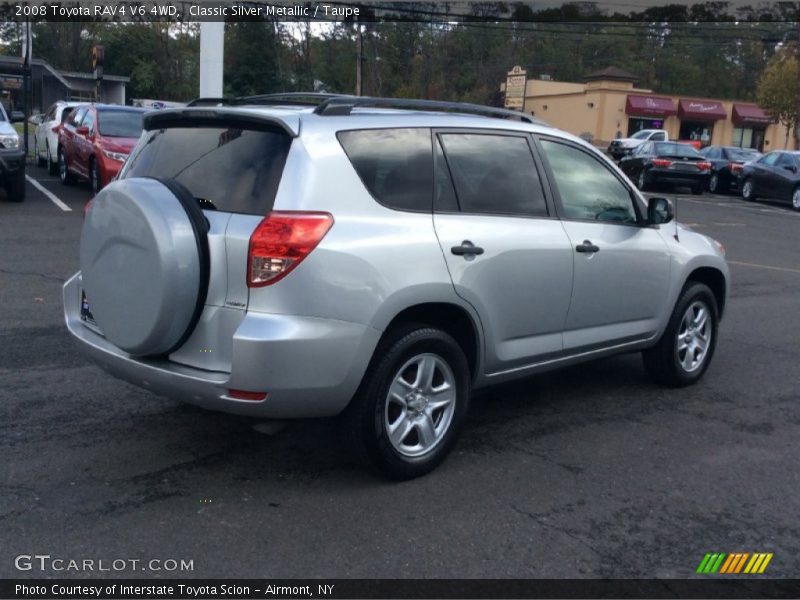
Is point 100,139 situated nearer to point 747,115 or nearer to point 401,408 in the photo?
point 401,408

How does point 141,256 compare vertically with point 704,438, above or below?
above

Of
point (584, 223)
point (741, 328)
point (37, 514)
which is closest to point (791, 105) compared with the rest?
point (741, 328)

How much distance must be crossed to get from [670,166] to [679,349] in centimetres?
2226

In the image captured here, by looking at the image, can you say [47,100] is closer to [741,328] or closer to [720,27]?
[720,27]

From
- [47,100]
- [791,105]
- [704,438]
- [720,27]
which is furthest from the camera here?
[720,27]

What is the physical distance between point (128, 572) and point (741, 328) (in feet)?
21.9

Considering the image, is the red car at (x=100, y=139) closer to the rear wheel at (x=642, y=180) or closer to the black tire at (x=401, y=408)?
the black tire at (x=401, y=408)

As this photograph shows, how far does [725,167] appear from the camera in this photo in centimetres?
2953

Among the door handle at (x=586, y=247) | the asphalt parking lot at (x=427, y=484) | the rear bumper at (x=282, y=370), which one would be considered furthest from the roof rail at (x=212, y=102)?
the door handle at (x=586, y=247)

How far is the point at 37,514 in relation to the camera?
4.21 metres

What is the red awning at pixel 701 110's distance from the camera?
197ft

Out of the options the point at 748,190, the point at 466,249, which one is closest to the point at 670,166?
the point at 748,190

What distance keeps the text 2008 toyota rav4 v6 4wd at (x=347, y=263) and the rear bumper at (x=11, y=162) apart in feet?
34.1

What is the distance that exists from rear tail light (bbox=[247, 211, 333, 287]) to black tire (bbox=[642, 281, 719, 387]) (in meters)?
3.19
